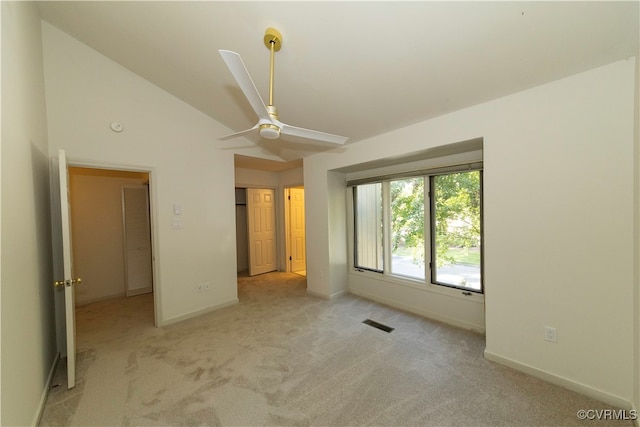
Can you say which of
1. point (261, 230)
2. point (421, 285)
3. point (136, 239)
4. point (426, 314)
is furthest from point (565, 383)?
point (136, 239)

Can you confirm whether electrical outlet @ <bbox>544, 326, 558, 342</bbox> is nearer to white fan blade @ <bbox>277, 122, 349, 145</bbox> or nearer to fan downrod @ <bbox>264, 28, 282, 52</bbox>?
white fan blade @ <bbox>277, 122, 349, 145</bbox>

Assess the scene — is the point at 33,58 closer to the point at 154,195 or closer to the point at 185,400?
the point at 154,195

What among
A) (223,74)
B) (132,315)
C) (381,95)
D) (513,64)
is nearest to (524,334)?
(513,64)

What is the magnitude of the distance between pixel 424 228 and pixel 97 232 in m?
5.23

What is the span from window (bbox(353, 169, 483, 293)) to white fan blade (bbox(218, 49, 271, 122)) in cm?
237

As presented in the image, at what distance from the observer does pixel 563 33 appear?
1.53m

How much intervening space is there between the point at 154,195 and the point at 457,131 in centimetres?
358

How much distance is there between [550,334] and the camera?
197 cm

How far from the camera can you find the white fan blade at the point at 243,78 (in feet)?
3.80

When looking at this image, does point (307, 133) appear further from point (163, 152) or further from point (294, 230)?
point (294, 230)

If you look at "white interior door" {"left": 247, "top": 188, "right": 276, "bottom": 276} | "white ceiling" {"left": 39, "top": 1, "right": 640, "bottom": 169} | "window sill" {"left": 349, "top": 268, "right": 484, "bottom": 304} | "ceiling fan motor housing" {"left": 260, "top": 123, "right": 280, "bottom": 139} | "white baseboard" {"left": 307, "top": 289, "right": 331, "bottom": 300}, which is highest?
"white ceiling" {"left": 39, "top": 1, "right": 640, "bottom": 169}

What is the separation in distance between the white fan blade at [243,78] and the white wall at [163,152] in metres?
2.22

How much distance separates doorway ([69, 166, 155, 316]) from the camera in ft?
12.7

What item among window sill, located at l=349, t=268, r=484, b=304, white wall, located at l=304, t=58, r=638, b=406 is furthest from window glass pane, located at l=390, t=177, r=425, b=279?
white wall, located at l=304, t=58, r=638, b=406
